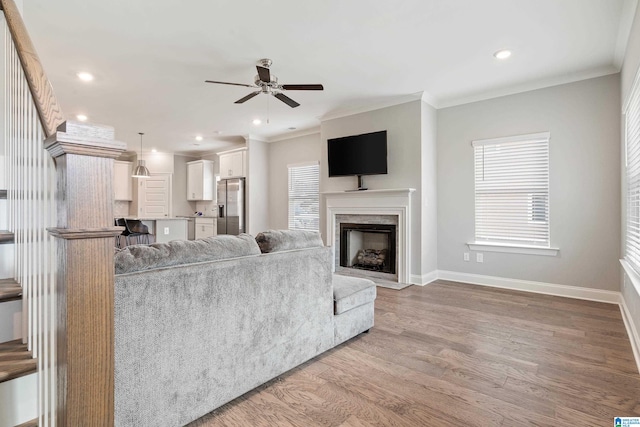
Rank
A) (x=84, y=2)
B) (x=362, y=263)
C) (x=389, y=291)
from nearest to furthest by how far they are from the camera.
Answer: (x=84, y=2), (x=389, y=291), (x=362, y=263)

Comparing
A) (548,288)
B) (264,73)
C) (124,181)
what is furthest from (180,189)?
(548,288)

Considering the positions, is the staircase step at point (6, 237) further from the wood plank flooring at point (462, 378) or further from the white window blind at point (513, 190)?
the white window blind at point (513, 190)

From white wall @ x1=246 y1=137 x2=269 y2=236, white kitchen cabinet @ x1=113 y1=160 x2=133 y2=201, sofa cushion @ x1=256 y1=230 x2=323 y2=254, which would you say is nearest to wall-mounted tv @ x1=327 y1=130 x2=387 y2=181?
white wall @ x1=246 y1=137 x2=269 y2=236

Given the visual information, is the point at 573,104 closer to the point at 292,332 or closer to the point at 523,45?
the point at 523,45

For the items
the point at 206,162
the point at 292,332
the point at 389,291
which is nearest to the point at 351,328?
the point at 292,332

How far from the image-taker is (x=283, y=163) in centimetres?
732

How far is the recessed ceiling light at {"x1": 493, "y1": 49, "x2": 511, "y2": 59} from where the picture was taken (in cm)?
347

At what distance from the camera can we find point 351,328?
274 centimetres

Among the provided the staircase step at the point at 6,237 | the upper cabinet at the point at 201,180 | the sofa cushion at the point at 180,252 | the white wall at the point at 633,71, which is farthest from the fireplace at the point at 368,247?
the upper cabinet at the point at 201,180

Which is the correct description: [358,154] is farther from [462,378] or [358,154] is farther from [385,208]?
[462,378]

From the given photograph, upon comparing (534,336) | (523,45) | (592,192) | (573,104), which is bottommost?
(534,336)

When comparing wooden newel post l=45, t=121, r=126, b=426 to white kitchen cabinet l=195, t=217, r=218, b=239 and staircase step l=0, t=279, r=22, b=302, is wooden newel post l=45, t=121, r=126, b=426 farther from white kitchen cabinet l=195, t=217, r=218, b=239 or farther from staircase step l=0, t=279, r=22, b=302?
white kitchen cabinet l=195, t=217, r=218, b=239

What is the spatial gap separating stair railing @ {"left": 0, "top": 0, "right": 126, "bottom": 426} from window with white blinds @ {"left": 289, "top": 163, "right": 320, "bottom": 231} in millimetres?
5619

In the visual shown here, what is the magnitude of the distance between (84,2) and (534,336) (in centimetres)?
455
